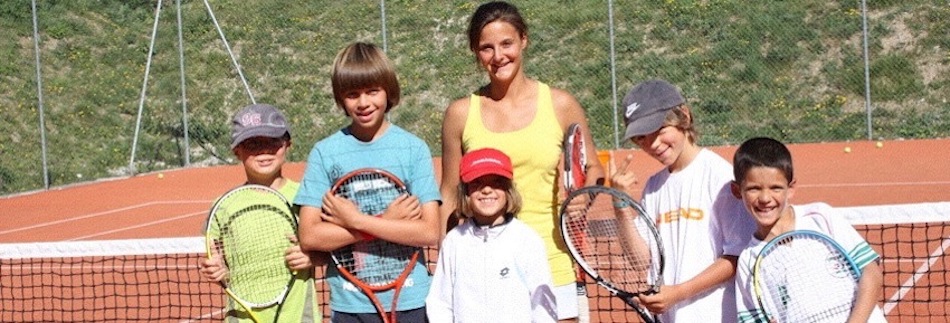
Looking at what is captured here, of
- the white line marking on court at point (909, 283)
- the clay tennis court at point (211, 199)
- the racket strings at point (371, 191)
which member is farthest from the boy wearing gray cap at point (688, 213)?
the clay tennis court at point (211, 199)

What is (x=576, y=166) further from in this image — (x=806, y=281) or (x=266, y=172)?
(x=266, y=172)

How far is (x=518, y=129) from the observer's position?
3.27m

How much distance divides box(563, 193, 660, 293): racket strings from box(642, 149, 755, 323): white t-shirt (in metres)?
0.09

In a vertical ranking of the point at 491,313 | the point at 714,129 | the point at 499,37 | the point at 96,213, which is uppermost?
the point at 714,129

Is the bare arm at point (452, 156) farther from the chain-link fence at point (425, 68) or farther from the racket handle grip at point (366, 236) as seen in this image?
the chain-link fence at point (425, 68)

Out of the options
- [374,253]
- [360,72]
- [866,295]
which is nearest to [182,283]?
[374,253]

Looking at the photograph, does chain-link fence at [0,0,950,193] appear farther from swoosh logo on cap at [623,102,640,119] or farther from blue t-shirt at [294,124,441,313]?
swoosh logo on cap at [623,102,640,119]

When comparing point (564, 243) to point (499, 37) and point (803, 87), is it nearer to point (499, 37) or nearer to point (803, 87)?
point (499, 37)

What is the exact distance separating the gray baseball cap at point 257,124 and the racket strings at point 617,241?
3.02ft

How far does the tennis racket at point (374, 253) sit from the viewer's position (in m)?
3.20

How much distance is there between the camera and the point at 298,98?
56.4 feet

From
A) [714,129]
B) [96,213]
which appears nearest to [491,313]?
[96,213]

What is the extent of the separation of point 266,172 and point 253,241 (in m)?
0.20

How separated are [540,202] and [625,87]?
1310 centimetres
